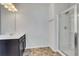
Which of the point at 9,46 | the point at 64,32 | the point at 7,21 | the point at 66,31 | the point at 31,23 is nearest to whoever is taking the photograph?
the point at 9,46

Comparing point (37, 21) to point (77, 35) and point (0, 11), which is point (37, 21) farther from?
point (77, 35)

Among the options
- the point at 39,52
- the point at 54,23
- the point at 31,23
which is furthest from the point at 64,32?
the point at 31,23

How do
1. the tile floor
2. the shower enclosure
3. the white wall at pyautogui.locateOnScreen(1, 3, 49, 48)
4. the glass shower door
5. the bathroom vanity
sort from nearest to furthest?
the bathroom vanity
the shower enclosure
the glass shower door
the tile floor
the white wall at pyautogui.locateOnScreen(1, 3, 49, 48)

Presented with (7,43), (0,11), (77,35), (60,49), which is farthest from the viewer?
(60,49)

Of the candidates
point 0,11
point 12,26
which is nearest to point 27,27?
point 12,26

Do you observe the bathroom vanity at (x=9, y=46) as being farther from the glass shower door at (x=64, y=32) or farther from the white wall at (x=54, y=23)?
the white wall at (x=54, y=23)

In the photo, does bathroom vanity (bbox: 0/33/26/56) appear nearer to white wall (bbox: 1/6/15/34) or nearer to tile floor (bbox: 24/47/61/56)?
tile floor (bbox: 24/47/61/56)

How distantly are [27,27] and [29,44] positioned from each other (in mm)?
677

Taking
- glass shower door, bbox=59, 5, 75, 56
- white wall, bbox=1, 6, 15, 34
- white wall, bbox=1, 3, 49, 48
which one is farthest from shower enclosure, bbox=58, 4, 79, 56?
white wall, bbox=1, 6, 15, 34

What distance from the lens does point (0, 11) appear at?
13.1ft

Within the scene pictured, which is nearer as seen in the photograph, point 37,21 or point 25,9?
point 25,9

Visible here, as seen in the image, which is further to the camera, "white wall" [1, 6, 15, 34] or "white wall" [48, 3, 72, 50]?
"white wall" [48, 3, 72, 50]

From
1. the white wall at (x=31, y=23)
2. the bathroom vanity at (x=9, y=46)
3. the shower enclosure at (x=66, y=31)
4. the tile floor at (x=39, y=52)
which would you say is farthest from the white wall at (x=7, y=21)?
the bathroom vanity at (x=9, y=46)

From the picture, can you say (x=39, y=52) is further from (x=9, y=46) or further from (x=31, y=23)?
(x=9, y=46)
